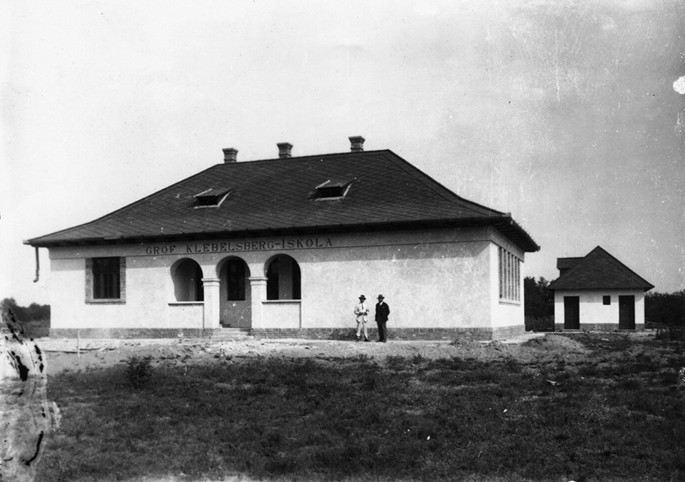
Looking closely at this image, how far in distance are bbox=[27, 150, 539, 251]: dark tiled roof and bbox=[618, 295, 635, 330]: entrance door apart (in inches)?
422

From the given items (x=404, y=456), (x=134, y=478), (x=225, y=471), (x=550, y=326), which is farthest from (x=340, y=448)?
(x=550, y=326)

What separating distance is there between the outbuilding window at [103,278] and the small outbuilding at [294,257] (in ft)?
0.14

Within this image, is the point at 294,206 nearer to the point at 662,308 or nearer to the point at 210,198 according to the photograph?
the point at 210,198

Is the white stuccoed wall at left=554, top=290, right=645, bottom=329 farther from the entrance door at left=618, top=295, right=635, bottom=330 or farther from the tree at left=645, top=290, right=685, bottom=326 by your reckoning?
the tree at left=645, top=290, right=685, bottom=326

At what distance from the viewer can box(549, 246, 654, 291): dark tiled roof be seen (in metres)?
38.1

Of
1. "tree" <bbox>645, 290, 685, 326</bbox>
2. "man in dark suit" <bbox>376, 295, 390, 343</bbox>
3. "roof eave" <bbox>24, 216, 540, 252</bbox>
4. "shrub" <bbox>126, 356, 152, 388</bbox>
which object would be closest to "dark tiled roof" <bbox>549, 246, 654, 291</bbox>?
"tree" <bbox>645, 290, 685, 326</bbox>

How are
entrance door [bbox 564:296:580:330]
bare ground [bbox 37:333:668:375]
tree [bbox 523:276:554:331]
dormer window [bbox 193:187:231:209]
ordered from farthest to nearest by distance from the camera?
tree [bbox 523:276:554:331]
entrance door [bbox 564:296:580:330]
dormer window [bbox 193:187:231:209]
bare ground [bbox 37:333:668:375]

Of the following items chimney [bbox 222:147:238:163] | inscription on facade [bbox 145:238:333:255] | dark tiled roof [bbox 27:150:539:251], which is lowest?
inscription on facade [bbox 145:238:333:255]

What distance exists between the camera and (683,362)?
15992 mm

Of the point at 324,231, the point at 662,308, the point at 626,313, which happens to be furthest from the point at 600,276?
the point at 324,231

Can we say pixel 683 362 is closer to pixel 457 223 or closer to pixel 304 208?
pixel 457 223

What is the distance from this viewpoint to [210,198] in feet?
90.3

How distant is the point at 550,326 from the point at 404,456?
124ft

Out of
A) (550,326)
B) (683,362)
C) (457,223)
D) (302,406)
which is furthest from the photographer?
(550,326)
